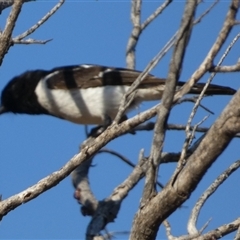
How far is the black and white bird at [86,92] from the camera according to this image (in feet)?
22.9

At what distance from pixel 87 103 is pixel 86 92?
→ 0.39 ft

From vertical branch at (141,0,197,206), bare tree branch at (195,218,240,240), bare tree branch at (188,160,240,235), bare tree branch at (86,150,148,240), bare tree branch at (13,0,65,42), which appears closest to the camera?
vertical branch at (141,0,197,206)

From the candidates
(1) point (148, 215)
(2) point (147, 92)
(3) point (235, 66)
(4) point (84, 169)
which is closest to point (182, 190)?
(1) point (148, 215)

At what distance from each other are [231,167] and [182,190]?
30.9 inches

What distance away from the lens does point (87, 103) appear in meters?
7.31

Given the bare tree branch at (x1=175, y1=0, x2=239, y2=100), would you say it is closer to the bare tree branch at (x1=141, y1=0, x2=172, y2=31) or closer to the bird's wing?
the bare tree branch at (x1=141, y1=0, x2=172, y2=31)

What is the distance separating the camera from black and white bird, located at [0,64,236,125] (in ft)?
22.9

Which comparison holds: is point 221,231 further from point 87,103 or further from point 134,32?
point 87,103

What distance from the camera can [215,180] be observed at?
3719 millimetres

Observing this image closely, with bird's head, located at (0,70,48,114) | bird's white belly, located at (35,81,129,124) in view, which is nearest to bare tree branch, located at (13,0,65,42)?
bird's white belly, located at (35,81,129,124)

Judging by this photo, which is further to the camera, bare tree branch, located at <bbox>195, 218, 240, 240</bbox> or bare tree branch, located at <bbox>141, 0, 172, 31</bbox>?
bare tree branch, located at <bbox>141, 0, 172, 31</bbox>

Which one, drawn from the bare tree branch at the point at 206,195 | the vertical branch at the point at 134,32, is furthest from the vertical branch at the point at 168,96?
the vertical branch at the point at 134,32

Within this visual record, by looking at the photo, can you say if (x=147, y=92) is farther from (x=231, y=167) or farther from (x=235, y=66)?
(x=235, y=66)

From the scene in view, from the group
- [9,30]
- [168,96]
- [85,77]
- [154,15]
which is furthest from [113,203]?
[168,96]
